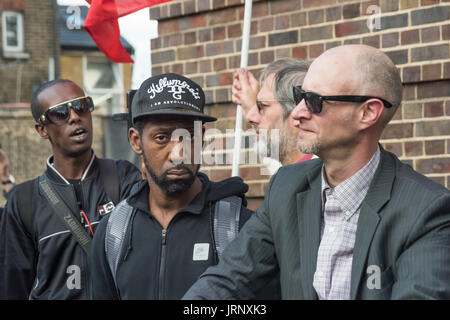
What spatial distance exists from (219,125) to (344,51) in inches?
131

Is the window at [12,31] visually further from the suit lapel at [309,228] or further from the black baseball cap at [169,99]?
the suit lapel at [309,228]

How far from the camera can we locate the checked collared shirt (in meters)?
2.71

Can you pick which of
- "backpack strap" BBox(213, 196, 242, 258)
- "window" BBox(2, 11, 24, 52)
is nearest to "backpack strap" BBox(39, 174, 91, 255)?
"backpack strap" BBox(213, 196, 242, 258)

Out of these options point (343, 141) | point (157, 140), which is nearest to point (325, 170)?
point (343, 141)

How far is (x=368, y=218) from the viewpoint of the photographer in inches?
105

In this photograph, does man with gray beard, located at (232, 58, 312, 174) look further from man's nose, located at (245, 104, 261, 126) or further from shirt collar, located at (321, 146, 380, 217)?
shirt collar, located at (321, 146, 380, 217)

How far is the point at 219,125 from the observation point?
6191 millimetres

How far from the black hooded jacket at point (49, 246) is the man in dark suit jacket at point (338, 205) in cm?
143

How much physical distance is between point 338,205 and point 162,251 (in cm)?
87

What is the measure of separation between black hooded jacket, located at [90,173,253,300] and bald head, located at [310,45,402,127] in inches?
31.7

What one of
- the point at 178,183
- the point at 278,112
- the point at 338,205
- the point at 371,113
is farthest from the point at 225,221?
the point at 278,112

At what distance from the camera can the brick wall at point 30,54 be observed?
1071 inches

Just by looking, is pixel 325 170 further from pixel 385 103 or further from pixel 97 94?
pixel 97 94

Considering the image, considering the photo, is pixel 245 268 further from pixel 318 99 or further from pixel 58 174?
pixel 58 174
